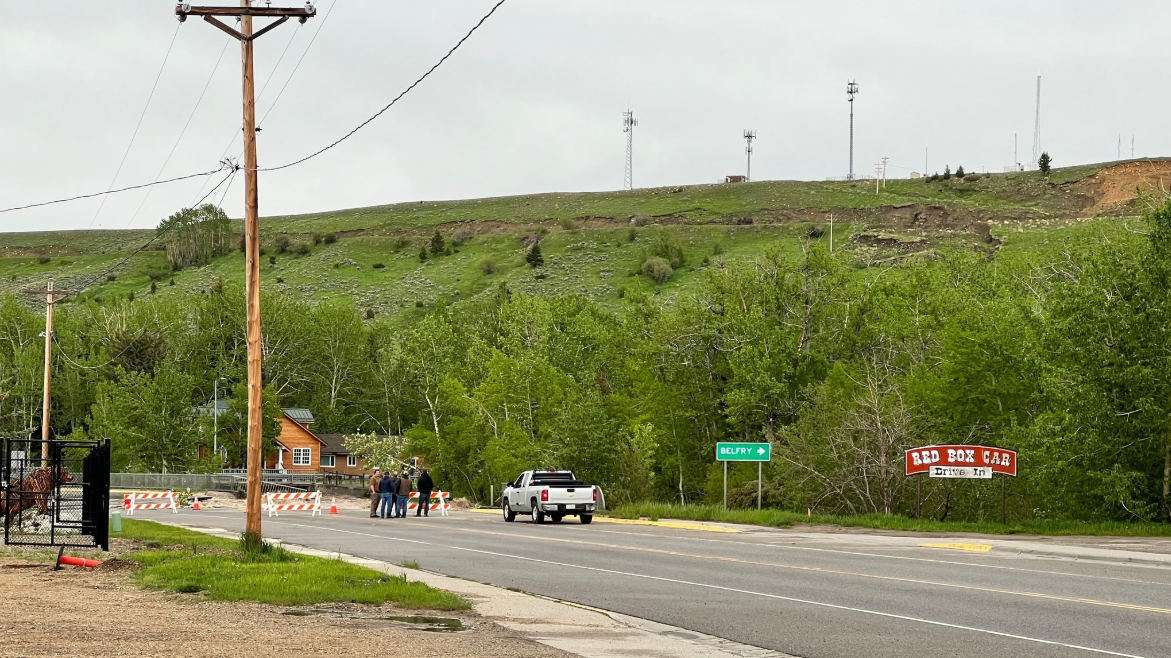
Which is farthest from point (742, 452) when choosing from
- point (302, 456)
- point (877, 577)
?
point (302, 456)

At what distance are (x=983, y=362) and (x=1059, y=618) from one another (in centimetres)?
3232

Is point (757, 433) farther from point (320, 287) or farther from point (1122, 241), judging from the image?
point (320, 287)

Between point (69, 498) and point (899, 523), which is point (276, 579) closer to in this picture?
point (69, 498)

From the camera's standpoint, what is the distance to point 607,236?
166 meters

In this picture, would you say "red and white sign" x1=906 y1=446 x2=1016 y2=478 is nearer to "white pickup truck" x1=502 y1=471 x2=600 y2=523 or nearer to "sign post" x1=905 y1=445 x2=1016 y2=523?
"sign post" x1=905 y1=445 x2=1016 y2=523

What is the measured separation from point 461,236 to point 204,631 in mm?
166201

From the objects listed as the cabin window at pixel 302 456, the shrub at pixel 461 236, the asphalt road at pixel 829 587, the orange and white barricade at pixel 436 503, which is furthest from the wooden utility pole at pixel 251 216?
the shrub at pixel 461 236

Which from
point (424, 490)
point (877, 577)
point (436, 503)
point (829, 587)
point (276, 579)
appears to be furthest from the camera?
point (436, 503)

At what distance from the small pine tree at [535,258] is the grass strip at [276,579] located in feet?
424

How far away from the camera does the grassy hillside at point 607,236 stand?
141m

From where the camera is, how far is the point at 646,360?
6334cm

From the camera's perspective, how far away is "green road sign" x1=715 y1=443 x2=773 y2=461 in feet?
130

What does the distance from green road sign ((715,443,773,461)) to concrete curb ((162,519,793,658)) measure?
2268 centimetres

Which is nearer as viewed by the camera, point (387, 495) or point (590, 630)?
point (590, 630)
